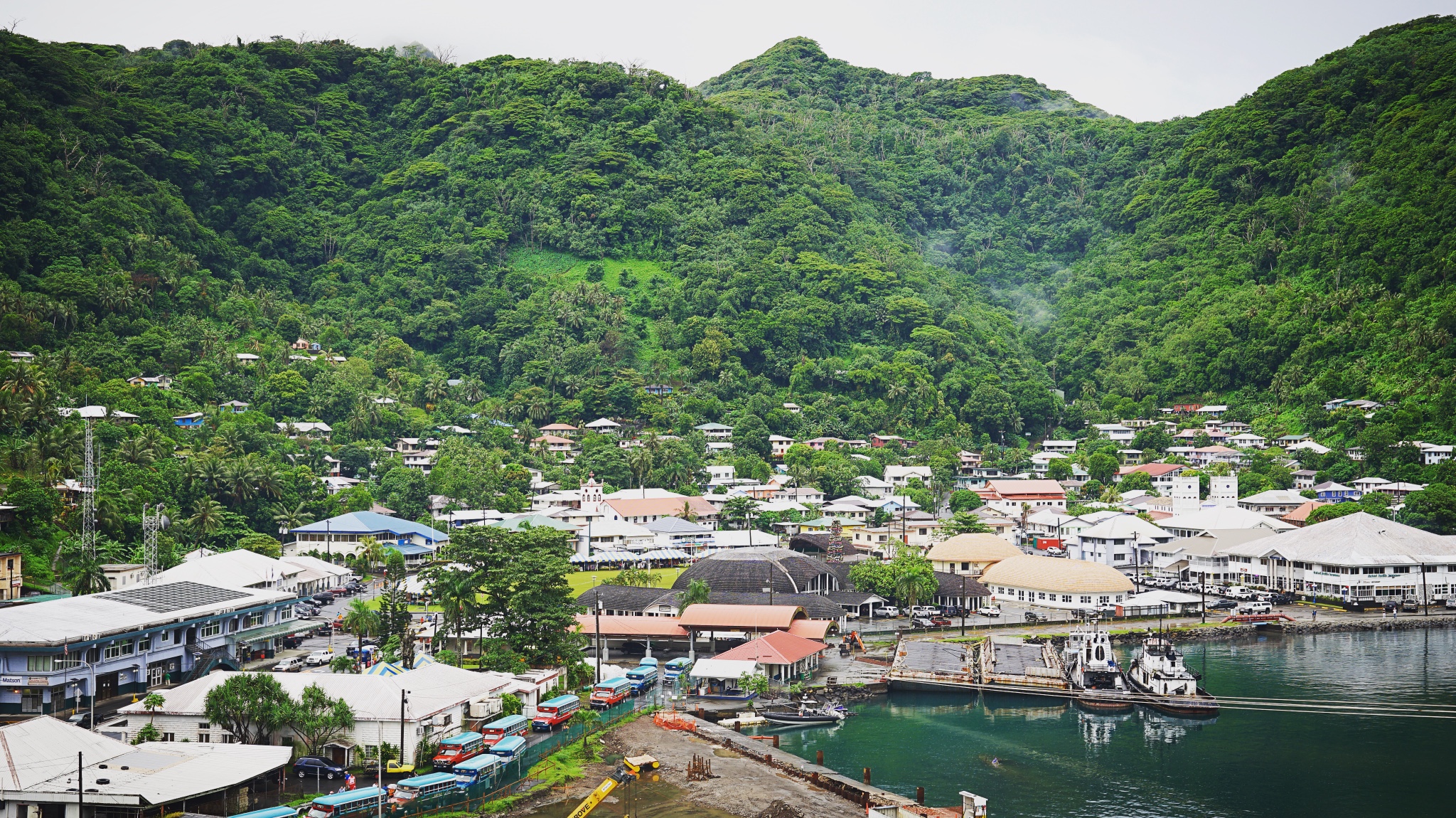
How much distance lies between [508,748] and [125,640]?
13.4 metres

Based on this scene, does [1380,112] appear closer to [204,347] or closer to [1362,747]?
[1362,747]

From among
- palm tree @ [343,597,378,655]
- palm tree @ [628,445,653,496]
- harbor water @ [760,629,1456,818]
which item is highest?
palm tree @ [628,445,653,496]

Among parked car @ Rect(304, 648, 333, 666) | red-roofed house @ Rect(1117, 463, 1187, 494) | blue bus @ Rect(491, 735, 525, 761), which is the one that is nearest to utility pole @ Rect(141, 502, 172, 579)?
parked car @ Rect(304, 648, 333, 666)

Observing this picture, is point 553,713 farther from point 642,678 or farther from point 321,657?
point 321,657

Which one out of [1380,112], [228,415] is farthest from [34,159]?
[1380,112]

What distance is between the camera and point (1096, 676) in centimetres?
4169

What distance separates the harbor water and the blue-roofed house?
108 ft

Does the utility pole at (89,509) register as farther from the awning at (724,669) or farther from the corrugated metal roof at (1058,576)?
the corrugated metal roof at (1058,576)

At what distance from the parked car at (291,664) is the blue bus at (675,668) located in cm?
1262

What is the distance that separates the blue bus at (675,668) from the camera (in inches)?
1635

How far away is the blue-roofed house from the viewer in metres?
62.9

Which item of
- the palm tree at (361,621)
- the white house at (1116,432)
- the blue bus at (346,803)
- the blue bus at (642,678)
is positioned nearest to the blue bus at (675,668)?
the blue bus at (642,678)

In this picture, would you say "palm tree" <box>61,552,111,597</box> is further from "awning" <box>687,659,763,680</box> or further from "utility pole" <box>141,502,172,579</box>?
"awning" <box>687,659,763,680</box>

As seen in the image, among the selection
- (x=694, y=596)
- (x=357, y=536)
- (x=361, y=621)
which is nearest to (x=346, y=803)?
(x=361, y=621)
